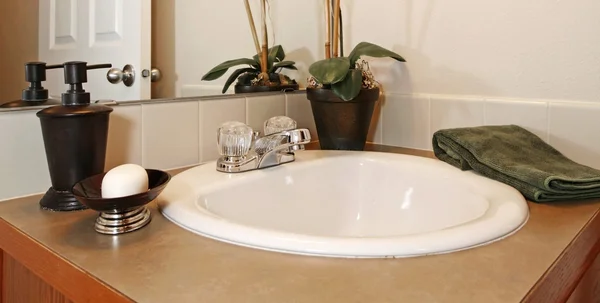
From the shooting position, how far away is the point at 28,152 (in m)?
0.75

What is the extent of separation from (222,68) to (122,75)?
0.27 meters

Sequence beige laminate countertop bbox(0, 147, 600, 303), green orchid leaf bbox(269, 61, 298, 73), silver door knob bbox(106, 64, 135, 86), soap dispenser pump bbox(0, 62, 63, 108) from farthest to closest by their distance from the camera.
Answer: green orchid leaf bbox(269, 61, 298, 73), silver door knob bbox(106, 64, 135, 86), soap dispenser pump bbox(0, 62, 63, 108), beige laminate countertop bbox(0, 147, 600, 303)

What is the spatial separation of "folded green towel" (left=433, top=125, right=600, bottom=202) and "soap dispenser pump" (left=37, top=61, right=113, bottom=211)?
23.7 inches

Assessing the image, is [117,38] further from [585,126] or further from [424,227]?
[585,126]

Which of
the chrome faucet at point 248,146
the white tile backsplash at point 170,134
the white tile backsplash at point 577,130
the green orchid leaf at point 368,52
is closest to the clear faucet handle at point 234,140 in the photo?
the chrome faucet at point 248,146

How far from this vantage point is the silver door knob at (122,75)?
2.97ft

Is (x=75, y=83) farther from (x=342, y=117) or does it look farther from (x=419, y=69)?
(x=419, y=69)

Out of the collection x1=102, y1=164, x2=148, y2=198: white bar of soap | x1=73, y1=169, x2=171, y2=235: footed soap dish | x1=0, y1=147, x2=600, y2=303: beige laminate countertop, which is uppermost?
x1=102, y1=164, x2=148, y2=198: white bar of soap

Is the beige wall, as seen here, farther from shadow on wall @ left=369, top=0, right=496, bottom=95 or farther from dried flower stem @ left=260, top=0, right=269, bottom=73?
shadow on wall @ left=369, top=0, right=496, bottom=95

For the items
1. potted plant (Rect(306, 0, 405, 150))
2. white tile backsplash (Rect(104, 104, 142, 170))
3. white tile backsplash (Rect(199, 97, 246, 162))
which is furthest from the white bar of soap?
potted plant (Rect(306, 0, 405, 150))

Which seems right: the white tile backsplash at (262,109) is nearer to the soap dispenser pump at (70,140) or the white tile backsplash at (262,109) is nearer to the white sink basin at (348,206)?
the white sink basin at (348,206)

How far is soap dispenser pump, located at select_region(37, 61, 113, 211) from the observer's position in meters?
0.67

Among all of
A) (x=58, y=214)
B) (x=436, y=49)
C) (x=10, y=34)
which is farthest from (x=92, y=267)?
(x=436, y=49)

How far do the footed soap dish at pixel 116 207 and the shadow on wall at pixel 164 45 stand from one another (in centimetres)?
38
